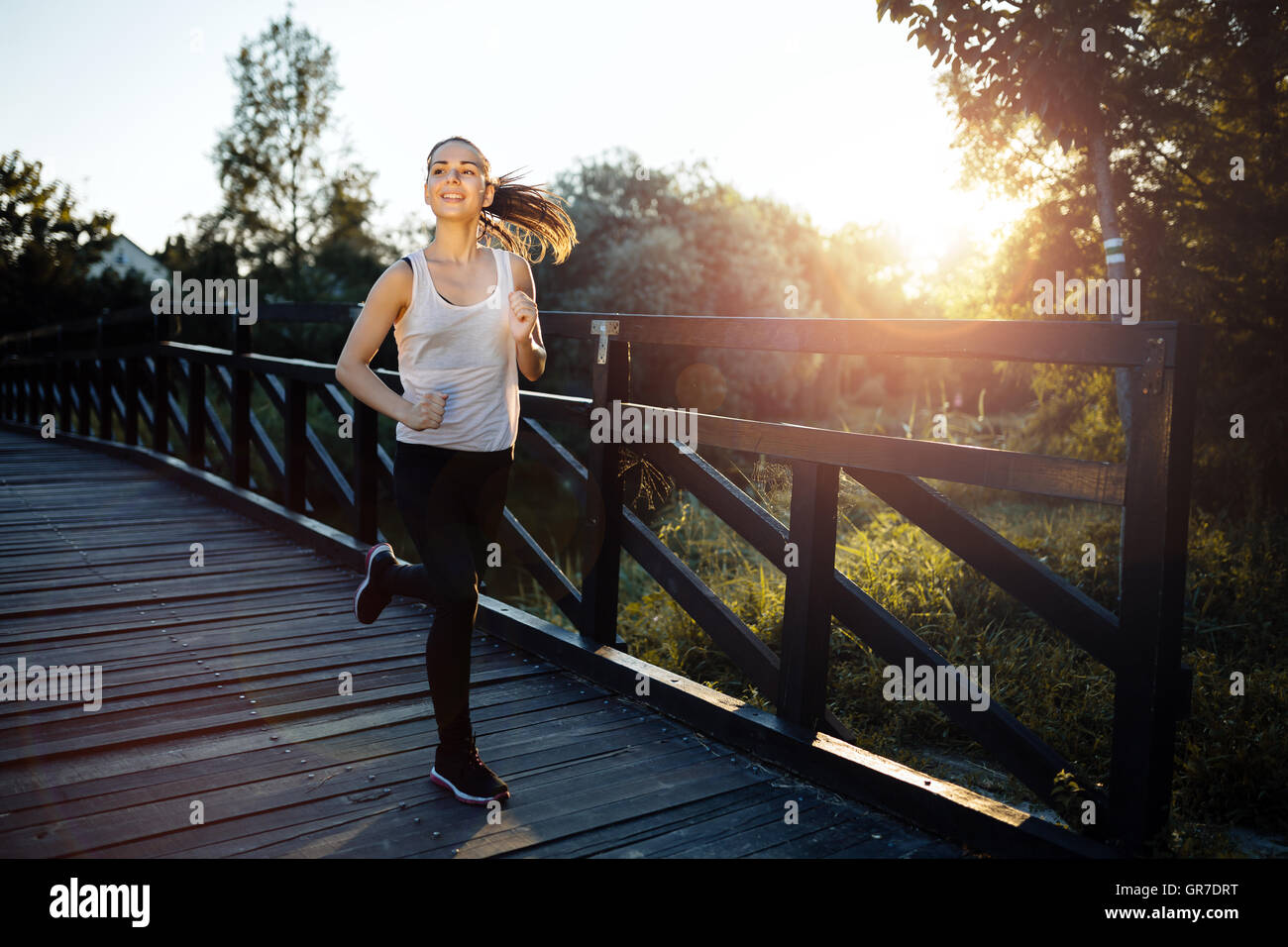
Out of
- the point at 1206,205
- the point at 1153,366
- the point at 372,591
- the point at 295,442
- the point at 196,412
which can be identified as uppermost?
the point at 1206,205

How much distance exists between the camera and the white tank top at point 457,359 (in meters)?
2.56

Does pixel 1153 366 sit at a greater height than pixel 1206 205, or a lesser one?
lesser

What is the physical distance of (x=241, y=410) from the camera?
6461 millimetres

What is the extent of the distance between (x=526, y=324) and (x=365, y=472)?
2648 mm

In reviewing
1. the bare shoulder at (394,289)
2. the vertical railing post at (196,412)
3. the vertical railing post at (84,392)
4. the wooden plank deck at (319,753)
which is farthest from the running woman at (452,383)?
the vertical railing post at (84,392)

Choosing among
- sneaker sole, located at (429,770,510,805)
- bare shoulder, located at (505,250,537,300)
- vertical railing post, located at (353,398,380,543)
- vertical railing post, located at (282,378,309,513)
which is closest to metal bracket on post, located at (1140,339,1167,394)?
bare shoulder, located at (505,250,537,300)

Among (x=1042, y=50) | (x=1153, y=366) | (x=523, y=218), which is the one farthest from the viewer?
(x=1042, y=50)

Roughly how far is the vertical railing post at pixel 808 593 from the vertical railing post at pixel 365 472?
2612mm

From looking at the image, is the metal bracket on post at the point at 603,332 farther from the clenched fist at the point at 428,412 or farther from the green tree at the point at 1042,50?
the green tree at the point at 1042,50

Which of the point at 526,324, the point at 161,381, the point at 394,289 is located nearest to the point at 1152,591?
the point at 526,324

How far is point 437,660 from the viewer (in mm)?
2627

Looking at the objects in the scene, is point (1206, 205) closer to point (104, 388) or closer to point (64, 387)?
point (104, 388)

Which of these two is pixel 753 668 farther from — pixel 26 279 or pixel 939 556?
pixel 26 279
